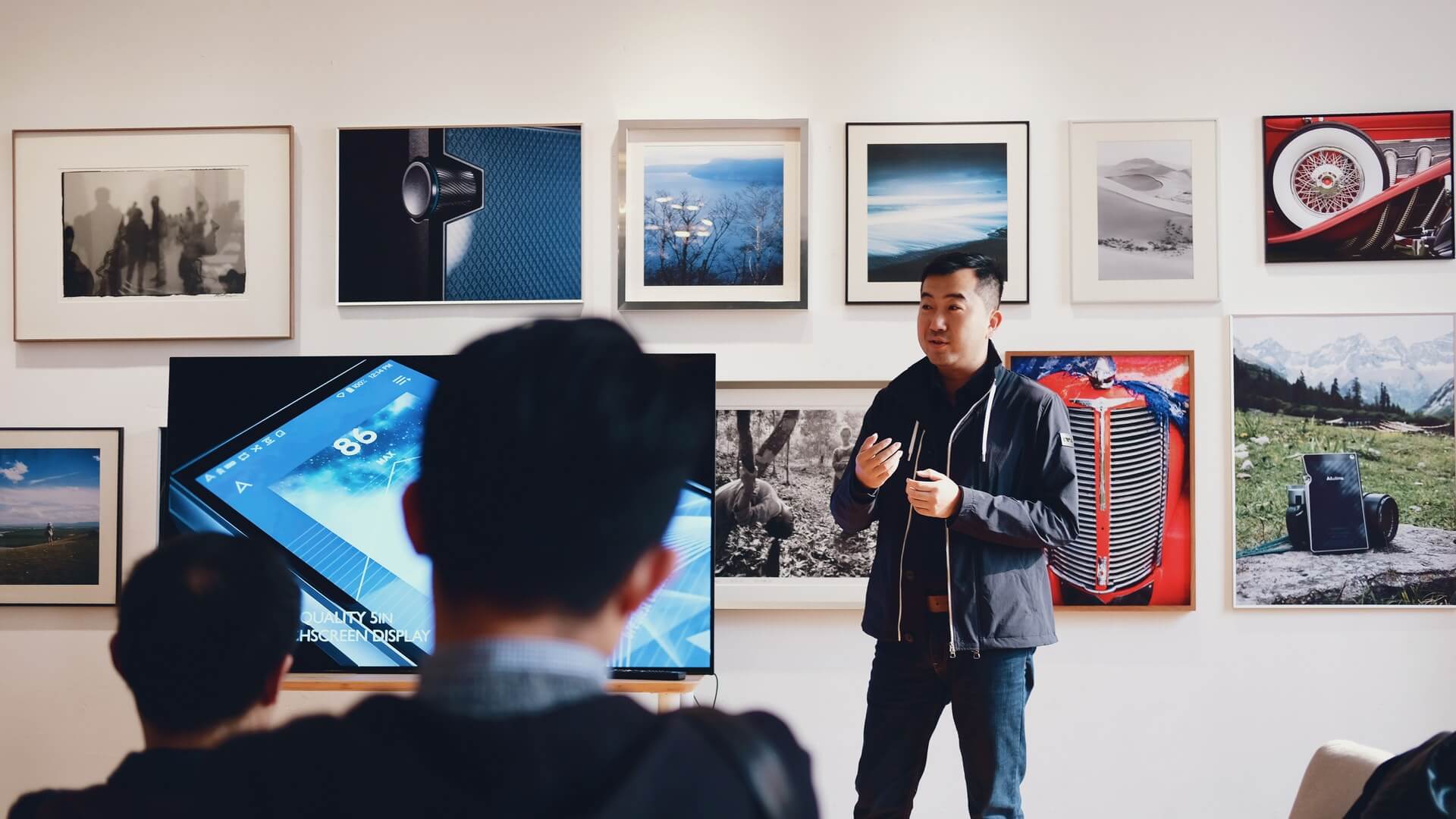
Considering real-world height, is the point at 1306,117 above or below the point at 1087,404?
above

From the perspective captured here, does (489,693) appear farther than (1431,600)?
No

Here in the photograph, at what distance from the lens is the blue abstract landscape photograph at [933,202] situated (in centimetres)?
301

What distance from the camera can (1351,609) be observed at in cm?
295

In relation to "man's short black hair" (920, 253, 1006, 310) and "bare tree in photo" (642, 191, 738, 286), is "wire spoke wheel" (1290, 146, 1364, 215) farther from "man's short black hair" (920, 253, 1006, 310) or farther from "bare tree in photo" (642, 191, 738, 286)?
"bare tree in photo" (642, 191, 738, 286)

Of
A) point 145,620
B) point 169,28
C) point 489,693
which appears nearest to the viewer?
point 489,693

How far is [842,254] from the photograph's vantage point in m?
3.04

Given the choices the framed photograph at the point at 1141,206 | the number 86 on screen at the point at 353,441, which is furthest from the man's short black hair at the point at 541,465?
the framed photograph at the point at 1141,206

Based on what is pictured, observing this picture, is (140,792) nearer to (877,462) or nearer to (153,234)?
(877,462)

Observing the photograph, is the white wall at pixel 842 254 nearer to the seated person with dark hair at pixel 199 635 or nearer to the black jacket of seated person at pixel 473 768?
the seated person with dark hair at pixel 199 635

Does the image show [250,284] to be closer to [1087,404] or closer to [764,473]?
[764,473]

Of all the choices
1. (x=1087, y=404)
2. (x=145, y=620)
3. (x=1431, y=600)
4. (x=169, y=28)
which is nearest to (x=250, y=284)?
(x=169, y=28)

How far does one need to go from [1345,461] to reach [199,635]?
2991 millimetres

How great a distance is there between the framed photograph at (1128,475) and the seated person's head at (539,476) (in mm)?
2458

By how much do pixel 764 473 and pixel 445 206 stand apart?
1.24 meters
